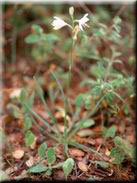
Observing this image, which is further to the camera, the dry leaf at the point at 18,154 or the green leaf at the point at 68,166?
the dry leaf at the point at 18,154

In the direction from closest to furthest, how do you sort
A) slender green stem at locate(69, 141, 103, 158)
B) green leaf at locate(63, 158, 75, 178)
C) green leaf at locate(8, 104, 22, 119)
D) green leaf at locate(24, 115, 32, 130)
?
green leaf at locate(63, 158, 75, 178) → slender green stem at locate(69, 141, 103, 158) → green leaf at locate(24, 115, 32, 130) → green leaf at locate(8, 104, 22, 119)

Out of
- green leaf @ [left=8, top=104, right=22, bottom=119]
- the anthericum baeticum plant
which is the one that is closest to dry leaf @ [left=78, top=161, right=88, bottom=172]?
the anthericum baeticum plant

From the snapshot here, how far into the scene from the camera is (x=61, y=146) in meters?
1.65

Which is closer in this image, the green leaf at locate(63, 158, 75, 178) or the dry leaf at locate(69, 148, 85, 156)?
the green leaf at locate(63, 158, 75, 178)

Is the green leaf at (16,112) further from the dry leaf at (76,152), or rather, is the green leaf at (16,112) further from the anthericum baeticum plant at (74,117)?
the dry leaf at (76,152)

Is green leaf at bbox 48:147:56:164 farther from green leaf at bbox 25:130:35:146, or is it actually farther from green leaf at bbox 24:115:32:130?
green leaf at bbox 24:115:32:130

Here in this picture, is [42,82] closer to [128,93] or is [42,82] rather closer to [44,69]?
[44,69]

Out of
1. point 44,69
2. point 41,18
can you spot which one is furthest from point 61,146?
point 41,18

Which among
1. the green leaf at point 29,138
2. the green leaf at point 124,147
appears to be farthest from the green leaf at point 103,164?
the green leaf at point 29,138

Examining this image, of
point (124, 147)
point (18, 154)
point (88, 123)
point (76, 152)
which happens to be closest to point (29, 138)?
point (18, 154)

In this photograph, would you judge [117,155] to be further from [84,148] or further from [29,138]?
[29,138]

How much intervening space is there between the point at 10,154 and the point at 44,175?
256 mm

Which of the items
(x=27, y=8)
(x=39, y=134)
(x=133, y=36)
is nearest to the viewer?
(x=39, y=134)

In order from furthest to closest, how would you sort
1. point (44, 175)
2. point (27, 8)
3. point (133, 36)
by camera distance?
point (27, 8) < point (133, 36) < point (44, 175)
